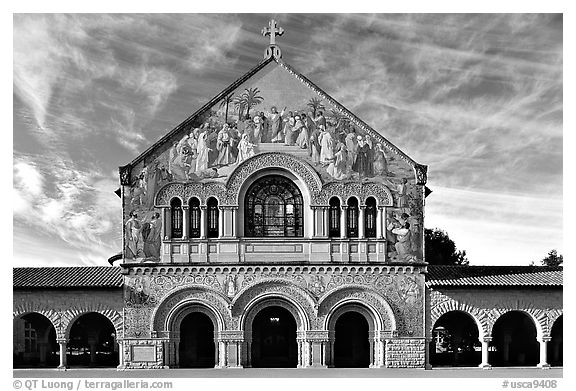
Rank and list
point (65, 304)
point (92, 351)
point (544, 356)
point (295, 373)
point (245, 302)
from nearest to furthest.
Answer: point (295, 373)
point (245, 302)
point (65, 304)
point (544, 356)
point (92, 351)

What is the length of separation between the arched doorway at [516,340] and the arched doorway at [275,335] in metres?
10.2

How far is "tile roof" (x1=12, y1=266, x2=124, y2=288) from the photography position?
116ft

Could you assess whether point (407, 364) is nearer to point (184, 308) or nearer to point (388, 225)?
point (388, 225)

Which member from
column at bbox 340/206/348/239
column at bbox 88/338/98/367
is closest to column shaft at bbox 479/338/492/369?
column at bbox 340/206/348/239

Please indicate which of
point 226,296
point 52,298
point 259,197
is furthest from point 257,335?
point 52,298

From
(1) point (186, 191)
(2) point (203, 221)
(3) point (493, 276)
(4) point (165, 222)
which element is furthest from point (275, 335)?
(3) point (493, 276)

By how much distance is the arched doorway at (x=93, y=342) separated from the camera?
39.8 meters

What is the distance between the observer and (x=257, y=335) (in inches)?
1480

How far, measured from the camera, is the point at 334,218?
3544 cm

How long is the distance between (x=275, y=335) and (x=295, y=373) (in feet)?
17.3

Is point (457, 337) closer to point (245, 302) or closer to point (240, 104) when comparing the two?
point (245, 302)

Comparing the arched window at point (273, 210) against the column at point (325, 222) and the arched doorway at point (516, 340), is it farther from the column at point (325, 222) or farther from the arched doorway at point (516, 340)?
the arched doorway at point (516, 340)

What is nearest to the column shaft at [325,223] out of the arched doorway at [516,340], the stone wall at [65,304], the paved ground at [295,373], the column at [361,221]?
the column at [361,221]

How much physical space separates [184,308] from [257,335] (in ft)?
Result: 13.9
